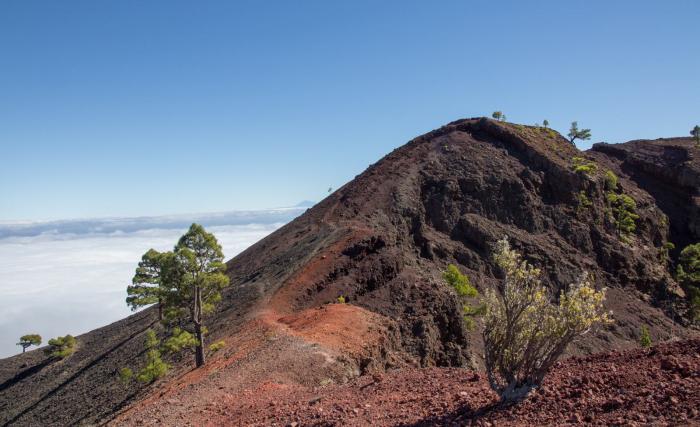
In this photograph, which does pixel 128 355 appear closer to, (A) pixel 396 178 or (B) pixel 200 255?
(B) pixel 200 255

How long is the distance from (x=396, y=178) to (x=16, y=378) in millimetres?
43122

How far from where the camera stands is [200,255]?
2442 cm

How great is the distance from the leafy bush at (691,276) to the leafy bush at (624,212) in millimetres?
5484

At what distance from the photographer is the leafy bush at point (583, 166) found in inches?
1917

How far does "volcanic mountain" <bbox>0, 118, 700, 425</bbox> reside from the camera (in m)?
21.4

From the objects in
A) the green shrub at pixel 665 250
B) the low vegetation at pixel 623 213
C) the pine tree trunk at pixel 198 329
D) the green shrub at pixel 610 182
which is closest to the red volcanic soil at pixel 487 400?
the pine tree trunk at pixel 198 329

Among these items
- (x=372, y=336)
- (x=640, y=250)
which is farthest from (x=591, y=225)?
(x=372, y=336)

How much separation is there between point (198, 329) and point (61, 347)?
33.5 metres

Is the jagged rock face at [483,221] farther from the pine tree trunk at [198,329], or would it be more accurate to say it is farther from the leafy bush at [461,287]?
the pine tree trunk at [198,329]

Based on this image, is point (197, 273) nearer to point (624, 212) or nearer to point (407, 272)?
point (407, 272)

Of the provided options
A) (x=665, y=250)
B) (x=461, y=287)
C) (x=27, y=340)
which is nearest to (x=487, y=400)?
(x=461, y=287)

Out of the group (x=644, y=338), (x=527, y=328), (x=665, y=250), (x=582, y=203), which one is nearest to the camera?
(x=527, y=328)

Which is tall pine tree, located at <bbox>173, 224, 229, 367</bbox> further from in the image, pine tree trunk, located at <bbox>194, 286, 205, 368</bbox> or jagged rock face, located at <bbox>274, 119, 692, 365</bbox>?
jagged rock face, located at <bbox>274, 119, 692, 365</bbox>

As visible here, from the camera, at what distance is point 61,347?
47.1m
